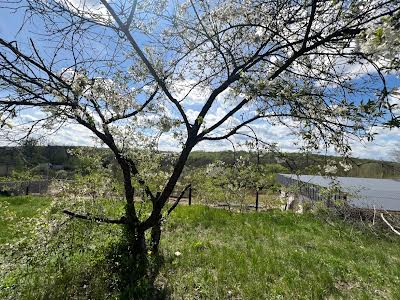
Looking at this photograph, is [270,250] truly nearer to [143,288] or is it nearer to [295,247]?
[295,247]

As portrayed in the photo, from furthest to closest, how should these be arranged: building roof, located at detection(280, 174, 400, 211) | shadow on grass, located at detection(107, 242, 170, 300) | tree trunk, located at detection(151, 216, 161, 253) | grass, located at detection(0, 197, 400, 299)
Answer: tree trunk, located at detection(151, 216, 161, 253)
building roof, located at detection(280, 174, 400, 211)
grass, located at detection(0, 197, 400, 299)
shadow on grass, located at detection(107, 242, 170, 300)

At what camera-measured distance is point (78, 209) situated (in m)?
5.48

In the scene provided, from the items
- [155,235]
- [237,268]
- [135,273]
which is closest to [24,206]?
[155,235]

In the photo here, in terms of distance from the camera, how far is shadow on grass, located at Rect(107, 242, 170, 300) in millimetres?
4883

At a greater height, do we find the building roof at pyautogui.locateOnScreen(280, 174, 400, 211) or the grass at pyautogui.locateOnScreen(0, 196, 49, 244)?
the building roof at pyautogui.locateOnScreen(280, 174, 400, 211)

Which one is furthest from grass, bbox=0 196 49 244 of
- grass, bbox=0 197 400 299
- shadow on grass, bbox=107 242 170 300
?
shadow on grass, bbox=107 242 170 300

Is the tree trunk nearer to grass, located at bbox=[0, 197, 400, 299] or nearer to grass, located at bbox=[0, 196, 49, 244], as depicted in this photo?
grass, located at bbox=[0, 197, 400, 299]

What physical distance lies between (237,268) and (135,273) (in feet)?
5.48

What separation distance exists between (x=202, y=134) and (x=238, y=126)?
53 cm

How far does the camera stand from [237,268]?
5.80m

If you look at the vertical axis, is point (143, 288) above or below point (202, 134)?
below

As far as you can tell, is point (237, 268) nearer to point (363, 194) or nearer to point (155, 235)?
point (155, 235)

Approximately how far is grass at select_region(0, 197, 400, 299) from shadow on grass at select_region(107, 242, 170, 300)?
32 mm

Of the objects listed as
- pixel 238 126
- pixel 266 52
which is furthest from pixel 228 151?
pixel 266 52
